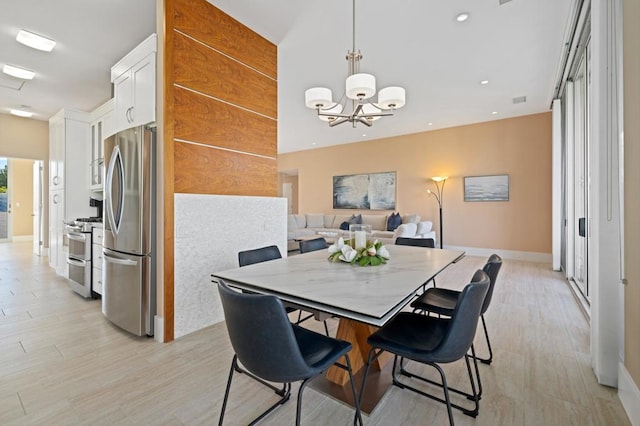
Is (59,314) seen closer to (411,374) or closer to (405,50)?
(411,374)

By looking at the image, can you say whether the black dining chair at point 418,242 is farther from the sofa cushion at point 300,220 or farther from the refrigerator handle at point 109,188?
the sofa cushion at point 300,220

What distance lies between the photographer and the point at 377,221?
286 inches

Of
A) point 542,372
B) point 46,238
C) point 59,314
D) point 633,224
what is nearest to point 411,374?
point 542,372

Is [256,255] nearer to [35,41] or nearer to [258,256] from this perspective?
[258,256]

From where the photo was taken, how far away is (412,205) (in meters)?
7.27

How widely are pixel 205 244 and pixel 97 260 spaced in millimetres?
1695

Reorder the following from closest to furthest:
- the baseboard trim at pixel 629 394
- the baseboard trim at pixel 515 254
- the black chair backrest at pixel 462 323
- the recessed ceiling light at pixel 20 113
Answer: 1. the black chair backrest at pixel 462 323
2. the baseboard trim at pixel 629 394
3. the recessed ceiling light at pixel 20 113
4. the baseboard trim at pixel 515 254

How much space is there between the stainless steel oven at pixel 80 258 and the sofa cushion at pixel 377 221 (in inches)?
216

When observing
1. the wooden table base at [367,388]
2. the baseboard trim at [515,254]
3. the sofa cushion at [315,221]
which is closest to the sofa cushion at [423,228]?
the baseboard trim at [515,254]

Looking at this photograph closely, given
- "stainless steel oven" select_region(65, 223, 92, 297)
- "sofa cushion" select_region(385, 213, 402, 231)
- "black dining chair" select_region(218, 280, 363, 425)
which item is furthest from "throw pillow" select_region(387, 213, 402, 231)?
"black dining chair" select_region(218, 280, 363, 425)

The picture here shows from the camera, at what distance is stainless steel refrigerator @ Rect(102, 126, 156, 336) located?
7.73ft

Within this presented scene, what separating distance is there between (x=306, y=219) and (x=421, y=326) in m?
6.48

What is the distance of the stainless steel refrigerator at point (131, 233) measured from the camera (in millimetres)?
2355

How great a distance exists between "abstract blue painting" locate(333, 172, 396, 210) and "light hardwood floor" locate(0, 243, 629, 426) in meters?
4.89
